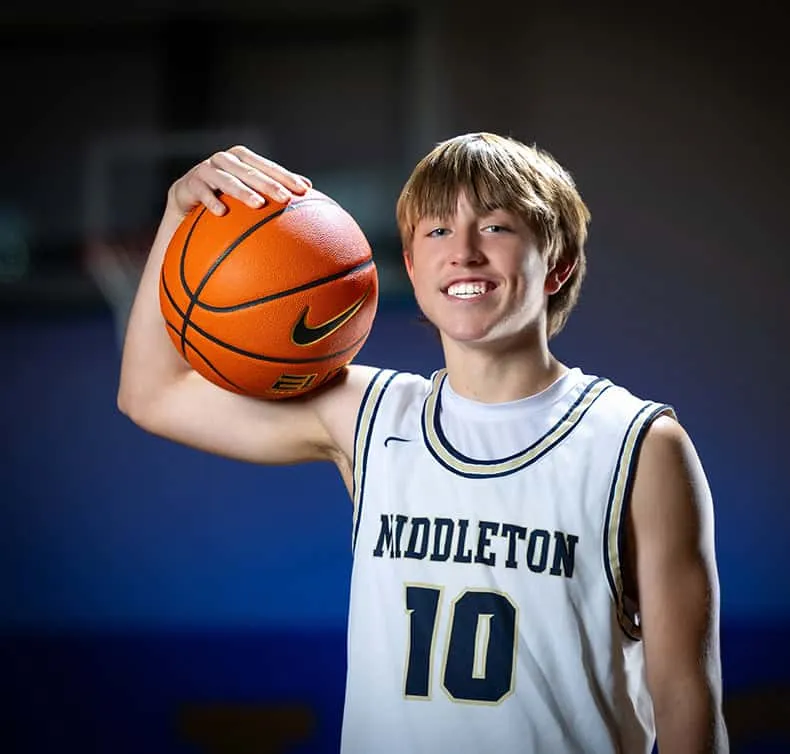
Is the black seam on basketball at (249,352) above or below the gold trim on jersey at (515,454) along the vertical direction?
above

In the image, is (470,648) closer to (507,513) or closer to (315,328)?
(507,513)

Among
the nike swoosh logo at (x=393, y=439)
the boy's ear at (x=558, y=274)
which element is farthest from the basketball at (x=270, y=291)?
the boy's ear at (x=558, y=274)

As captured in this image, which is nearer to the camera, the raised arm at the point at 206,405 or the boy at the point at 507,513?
the boy at the point at 507,513

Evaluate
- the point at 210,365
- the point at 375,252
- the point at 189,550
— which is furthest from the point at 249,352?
the point at 189,550

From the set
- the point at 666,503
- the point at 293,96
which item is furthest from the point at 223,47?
the point at 666,503

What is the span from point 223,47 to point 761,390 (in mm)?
2249

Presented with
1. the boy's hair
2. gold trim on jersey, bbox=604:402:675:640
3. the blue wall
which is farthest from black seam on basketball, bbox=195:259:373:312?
the blue wall

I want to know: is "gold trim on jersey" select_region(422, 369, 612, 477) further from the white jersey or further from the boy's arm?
the boy's arm

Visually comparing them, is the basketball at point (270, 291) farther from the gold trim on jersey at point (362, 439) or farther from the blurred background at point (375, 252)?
the blurred background at point (375, 252)

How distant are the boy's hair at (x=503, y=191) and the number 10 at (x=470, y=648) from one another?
379 millimetres

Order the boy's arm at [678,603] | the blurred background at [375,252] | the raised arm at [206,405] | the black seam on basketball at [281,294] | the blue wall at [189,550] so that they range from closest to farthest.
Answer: the boy's arm at [678,603] → the black seam on basketball at [281,294] → the raised arm at [206,405] → the blue wall at [189,550] → the blurred background at [375,252]

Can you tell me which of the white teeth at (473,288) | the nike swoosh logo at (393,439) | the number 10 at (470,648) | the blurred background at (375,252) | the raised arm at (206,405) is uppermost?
the blurred background at (375,252)

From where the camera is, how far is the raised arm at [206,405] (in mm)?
1391

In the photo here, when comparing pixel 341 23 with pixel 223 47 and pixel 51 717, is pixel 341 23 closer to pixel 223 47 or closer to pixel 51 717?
pixel 223 47
